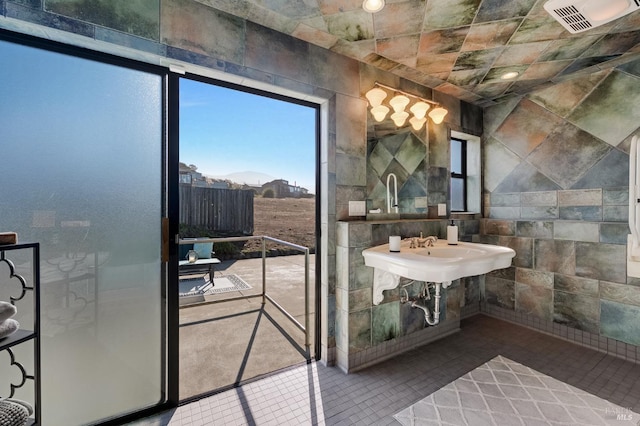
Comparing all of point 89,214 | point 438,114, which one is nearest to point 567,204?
point 438,114

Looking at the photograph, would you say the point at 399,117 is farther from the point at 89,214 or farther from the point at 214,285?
the point at 214,285

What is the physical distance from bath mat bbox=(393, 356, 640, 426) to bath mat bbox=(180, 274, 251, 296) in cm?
251

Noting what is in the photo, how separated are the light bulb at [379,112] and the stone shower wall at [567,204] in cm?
156

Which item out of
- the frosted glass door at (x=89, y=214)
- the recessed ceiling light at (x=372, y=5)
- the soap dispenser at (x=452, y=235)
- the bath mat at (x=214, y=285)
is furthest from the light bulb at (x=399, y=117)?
the bath mat at (x=214, y=285)

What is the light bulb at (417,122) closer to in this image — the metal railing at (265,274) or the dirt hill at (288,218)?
the dirt hill at (288,218)

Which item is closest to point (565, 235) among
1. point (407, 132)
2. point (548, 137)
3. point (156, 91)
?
point (548, 137)

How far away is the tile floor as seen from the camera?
1.55m

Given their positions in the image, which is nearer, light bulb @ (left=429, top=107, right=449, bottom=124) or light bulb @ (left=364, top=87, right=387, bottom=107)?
light bulb @ (left=364, top=87, right=387, bottom=107)

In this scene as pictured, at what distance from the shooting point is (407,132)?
2.52m

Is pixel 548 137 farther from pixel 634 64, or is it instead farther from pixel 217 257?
pixel 217 257

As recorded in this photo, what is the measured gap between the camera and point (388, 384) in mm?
1837

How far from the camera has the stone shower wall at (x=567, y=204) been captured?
7.18ft

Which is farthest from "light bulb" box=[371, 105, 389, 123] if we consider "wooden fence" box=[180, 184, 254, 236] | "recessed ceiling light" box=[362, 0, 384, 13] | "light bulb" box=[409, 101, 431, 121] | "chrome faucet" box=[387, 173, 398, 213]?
"wooden fence" box=[180, 184, 254, 236]

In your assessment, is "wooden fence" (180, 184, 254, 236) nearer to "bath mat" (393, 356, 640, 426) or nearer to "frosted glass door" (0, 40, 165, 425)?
"frosted glass door" (0, 40, 165, 425)
